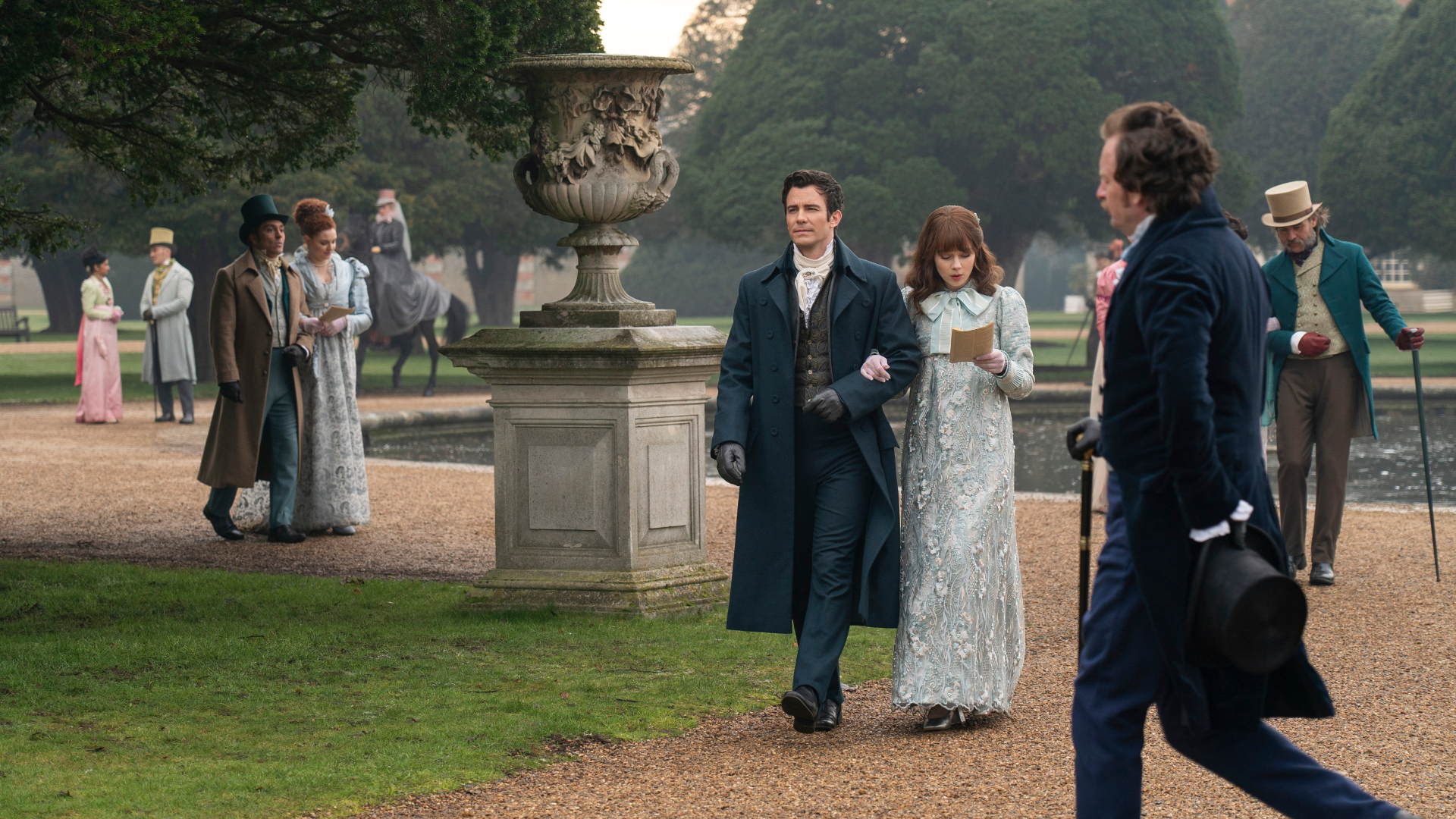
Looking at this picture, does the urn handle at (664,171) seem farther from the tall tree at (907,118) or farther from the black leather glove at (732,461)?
the tall tree at (907,118)

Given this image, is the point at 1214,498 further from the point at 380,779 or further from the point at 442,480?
the point at 442,480

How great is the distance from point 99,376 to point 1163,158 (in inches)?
588

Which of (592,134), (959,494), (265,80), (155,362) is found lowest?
(155,362)

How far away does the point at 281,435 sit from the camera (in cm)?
837

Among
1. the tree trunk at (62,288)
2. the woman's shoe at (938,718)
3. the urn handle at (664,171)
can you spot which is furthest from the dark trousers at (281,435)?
the tree trunk at (62,288)

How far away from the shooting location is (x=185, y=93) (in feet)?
23.6

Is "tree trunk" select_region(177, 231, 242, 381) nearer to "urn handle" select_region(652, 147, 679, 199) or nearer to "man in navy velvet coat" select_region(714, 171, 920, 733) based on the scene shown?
"urn handle" select_region(652, 147, 679, 199)

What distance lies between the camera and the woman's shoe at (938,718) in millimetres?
4711

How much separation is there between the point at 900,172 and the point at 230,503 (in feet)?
72.7

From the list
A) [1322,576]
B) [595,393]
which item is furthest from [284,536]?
[1322,576]

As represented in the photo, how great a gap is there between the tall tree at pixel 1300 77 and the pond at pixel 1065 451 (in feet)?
71.5

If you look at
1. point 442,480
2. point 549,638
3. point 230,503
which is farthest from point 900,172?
point 549,638

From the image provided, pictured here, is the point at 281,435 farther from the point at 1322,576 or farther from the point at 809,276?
the point at 1322,576

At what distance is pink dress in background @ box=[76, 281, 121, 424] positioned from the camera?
15.8 m
